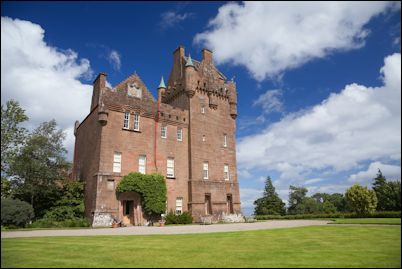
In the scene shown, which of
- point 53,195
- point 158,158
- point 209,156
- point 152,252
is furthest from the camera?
point 209,156

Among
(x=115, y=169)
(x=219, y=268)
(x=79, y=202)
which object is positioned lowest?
(x=219, y=268)

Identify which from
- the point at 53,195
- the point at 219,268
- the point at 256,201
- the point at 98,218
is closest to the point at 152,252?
the point at 219,268

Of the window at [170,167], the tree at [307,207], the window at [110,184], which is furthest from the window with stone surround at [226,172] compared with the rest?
the tree at [307,207]

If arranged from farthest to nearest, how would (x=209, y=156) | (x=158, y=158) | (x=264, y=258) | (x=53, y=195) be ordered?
(x=209, y=156), (x=158, y=158), (x=53, y=195), (x=264, y=258)

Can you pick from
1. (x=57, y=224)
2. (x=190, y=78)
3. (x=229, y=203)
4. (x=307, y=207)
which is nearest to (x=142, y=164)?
(x=57, y=224)

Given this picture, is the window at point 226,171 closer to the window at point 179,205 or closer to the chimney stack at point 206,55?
the window at point 179,205

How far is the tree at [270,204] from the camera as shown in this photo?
7275 centimetres

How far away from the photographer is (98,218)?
28.6 metres

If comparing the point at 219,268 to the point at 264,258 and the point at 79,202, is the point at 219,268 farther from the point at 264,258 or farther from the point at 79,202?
the point at 79,202

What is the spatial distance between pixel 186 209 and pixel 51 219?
13577 millimetres

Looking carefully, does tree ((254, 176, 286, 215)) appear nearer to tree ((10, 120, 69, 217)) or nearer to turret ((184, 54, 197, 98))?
turret ((184, 54, 197, 98))

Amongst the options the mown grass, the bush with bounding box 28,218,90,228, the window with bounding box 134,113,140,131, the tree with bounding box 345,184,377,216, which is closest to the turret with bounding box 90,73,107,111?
the window with bounding box 134,113,140,131

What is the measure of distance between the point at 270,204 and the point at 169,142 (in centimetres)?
4517

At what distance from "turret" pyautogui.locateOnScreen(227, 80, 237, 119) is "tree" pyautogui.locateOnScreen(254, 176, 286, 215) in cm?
3736
